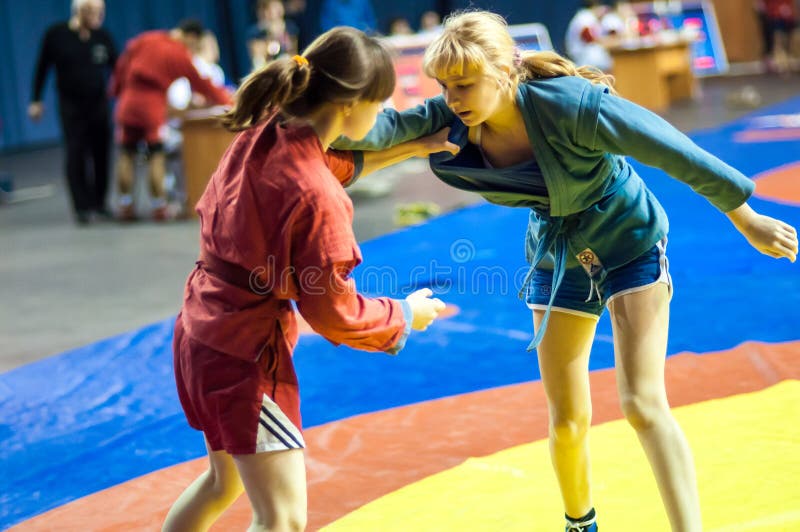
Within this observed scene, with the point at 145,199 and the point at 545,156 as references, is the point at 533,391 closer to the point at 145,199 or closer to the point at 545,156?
the point at 545,156

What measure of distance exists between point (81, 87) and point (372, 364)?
5389mm

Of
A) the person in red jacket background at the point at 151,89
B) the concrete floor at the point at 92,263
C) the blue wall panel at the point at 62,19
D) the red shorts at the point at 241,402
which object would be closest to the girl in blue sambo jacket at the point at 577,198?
the red shorts at the point at 241,402

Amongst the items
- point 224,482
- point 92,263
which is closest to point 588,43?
point 92,263

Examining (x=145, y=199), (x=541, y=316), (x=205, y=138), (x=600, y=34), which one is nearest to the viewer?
(x=541, y=316)

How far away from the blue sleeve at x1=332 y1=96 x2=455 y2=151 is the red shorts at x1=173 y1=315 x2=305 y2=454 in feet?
2.37

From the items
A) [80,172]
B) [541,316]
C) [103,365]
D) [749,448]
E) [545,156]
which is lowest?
[80,172]

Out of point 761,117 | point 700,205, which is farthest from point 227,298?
point 761,117

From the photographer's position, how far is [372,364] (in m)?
4.48

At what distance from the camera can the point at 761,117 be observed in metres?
11.7

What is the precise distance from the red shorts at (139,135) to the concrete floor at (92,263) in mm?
705

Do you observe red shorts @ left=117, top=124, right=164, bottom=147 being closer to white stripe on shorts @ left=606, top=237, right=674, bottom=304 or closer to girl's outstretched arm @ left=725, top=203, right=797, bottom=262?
white stripe on shorts @ left=606, top=237, right=674, bottom=304

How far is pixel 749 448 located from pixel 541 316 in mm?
994

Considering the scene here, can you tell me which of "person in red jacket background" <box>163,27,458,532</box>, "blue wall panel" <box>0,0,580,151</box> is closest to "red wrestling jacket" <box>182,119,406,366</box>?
"person in red jacket background" <box>163,27,458,532</box>

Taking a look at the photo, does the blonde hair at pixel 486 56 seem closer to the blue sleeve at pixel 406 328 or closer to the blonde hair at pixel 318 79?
the blonde hair at pixel 318 79
